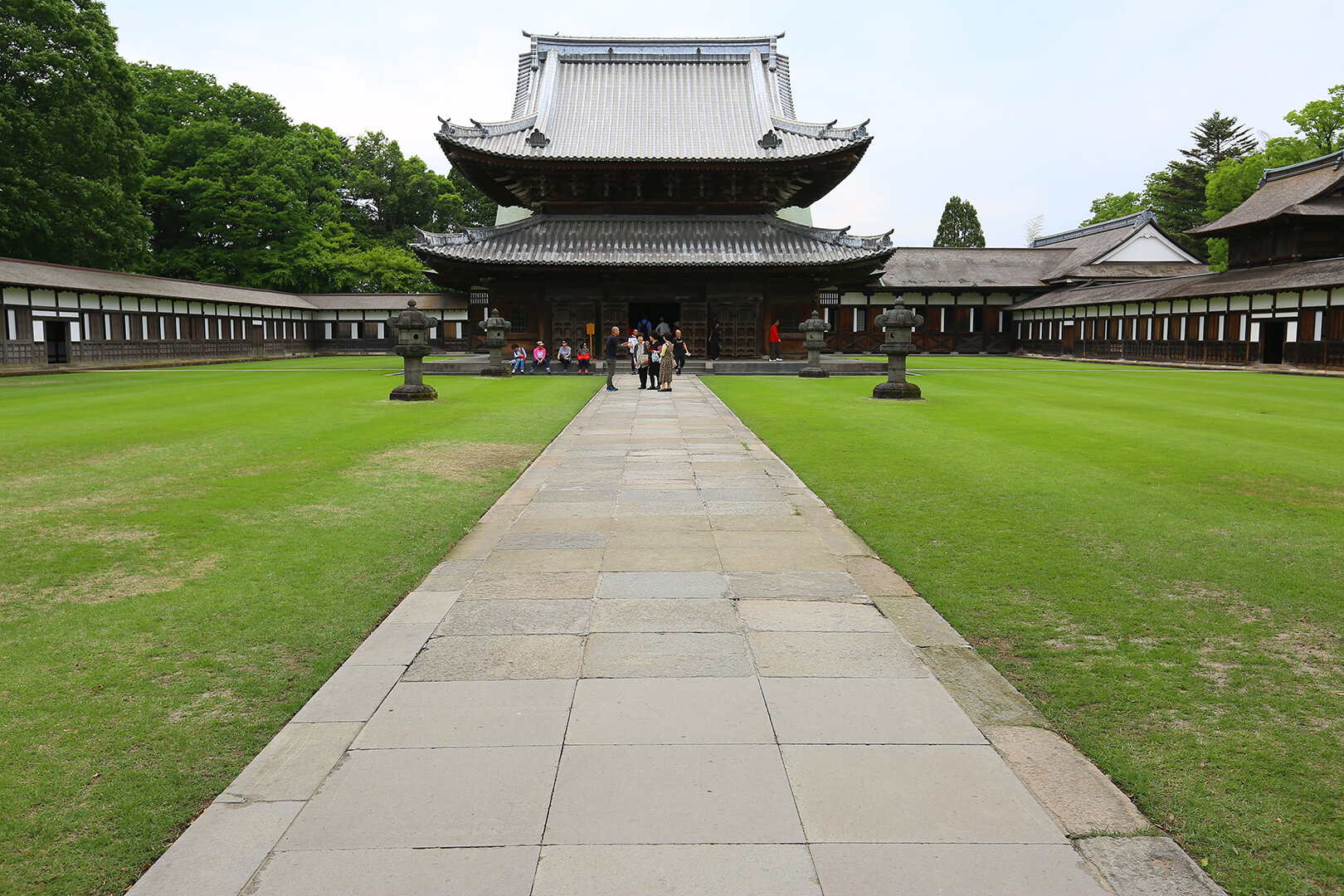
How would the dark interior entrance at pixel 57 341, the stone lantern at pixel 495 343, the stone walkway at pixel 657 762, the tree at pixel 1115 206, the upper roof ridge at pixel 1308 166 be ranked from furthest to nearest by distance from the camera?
the tree at pixel 1115 206, the upper roof ridge at pixel 1308 166, the dark interior entrance at pixel 57 341, the stone lantern at pixel 495 343, the stone walkway at pixel 657 762

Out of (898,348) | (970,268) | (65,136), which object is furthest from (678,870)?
(970,268)

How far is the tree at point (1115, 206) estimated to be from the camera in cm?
6962

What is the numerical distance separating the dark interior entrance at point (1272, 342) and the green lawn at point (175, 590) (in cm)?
3194

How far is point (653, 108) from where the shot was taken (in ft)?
120

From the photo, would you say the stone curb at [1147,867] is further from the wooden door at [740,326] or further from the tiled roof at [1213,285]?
the tiled roof at [1213,285]

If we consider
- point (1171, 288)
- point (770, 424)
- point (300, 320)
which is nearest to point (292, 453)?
point (770, 424)

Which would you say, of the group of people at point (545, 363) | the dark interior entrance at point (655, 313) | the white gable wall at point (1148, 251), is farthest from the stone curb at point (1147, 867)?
the white gable wall at point (1148, 251)

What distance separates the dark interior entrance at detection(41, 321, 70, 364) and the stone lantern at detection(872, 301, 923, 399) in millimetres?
31196

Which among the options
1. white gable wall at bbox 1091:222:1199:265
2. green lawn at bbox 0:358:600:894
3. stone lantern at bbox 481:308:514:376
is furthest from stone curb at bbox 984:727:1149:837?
white gable wall at bbox 1091:222:1199:265

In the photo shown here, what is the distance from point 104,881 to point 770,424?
1232 cm

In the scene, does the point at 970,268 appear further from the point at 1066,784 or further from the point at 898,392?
the point at 1066,784

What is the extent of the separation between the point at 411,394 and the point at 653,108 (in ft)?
76.6

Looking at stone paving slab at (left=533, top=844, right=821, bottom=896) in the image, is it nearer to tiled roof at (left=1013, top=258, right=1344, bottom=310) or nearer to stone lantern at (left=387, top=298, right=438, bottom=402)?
stone lantern at (left=387, top=298, right=438, bottom=402)

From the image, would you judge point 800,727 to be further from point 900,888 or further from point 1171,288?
point 1171,288
